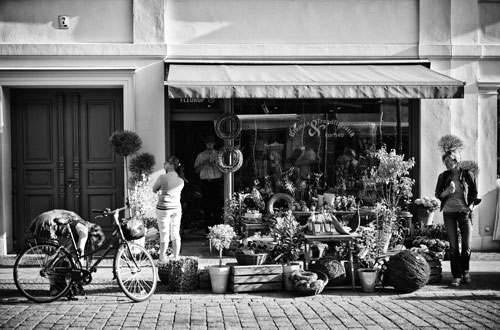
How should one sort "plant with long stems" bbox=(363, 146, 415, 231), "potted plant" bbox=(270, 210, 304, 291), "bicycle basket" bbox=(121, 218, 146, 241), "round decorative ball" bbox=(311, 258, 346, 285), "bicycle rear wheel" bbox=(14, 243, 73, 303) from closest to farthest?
"bicycle rear wheel" bbox=(14, 243, 73, 303) → "bicycle basket" bbox=(121, 218, 146, 241) → "round decorative ball" bbox=(311, 258, 346, 285) → "potted plant" bbox=(270, 210, 304, 291) → "plant with long stems" bbox=(363, 146, 415, 231)

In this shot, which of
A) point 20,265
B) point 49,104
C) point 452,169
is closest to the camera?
point 20,265

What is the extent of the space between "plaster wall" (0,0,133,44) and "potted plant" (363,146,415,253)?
4928 mm

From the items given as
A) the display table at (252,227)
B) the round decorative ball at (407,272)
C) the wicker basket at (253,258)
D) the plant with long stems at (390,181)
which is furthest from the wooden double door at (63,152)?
the round decorative ball at (407,272)

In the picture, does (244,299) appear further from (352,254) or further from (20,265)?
(20,265)

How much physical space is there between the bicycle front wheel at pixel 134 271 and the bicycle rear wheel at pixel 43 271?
636mm

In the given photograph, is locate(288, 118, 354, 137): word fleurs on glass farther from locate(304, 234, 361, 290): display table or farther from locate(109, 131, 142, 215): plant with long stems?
locate(304, 234, 361, 290): display table

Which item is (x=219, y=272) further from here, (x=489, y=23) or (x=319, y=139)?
(x=489, y=23)

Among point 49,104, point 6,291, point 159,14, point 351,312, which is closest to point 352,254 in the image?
point 351,312

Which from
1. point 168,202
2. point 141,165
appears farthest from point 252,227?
point 141,165

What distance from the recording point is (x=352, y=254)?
945 cm

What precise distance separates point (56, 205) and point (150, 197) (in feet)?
6.55

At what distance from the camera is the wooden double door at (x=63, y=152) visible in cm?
1232

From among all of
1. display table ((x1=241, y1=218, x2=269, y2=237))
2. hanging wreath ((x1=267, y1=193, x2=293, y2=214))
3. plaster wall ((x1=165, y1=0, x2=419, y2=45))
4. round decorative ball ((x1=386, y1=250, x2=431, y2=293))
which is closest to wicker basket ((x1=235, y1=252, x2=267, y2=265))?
round decorative ball ((x1=386, y1=250, x2=431, y2=293))

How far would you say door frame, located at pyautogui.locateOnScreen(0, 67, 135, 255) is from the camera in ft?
38.8
